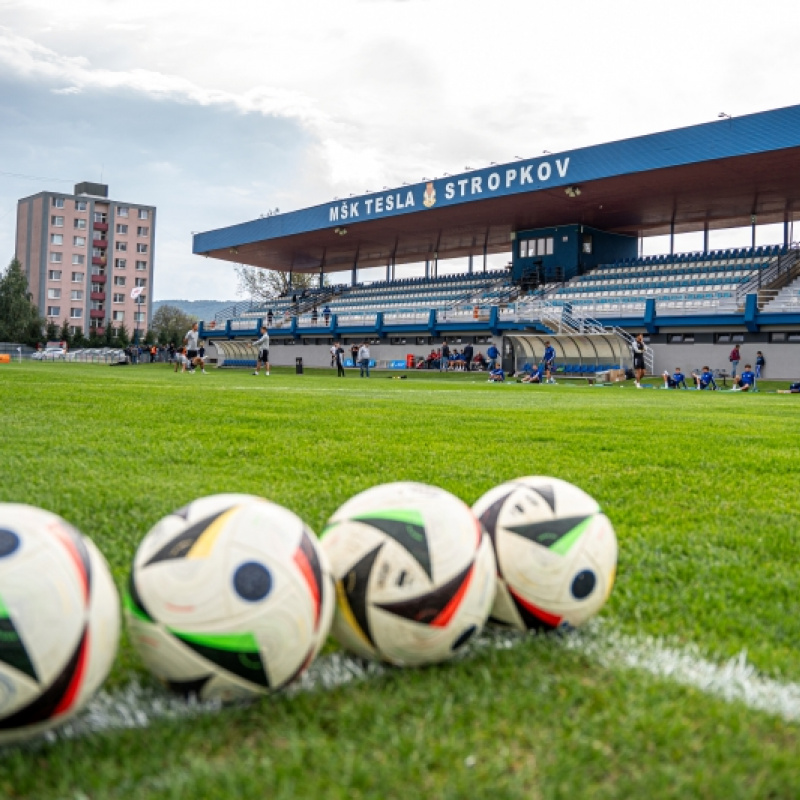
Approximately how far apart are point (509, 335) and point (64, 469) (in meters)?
33.1

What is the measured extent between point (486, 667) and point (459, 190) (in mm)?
40269

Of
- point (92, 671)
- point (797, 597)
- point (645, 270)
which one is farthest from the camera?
point (645, 270)

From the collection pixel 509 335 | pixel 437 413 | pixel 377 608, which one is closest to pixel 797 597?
pixel 377 608

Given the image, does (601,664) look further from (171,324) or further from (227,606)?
(171,324)

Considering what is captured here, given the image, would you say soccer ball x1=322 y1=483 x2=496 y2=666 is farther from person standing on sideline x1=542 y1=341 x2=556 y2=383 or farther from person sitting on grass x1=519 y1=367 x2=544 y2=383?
person sitting on grass x1=519 y1=367 x2=544 y2=383

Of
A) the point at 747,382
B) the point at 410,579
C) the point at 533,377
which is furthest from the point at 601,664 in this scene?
the point at 533,377

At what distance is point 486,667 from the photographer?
2.30 metres

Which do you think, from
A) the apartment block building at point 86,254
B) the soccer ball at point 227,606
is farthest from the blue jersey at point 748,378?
the apartment block building at point 86,254

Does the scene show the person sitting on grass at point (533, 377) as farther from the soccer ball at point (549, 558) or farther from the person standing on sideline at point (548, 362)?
the soccer ball at point (549, 558)

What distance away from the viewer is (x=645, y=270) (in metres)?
40.5

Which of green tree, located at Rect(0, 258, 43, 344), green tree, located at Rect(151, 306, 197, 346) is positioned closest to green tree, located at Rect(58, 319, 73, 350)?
green tree, located at Rect(0, 258, 43, 344)

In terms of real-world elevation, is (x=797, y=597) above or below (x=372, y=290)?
below

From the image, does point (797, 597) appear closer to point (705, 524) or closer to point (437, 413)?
point (705, 524)

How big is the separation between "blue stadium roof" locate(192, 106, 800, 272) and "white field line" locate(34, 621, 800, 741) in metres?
32.0
